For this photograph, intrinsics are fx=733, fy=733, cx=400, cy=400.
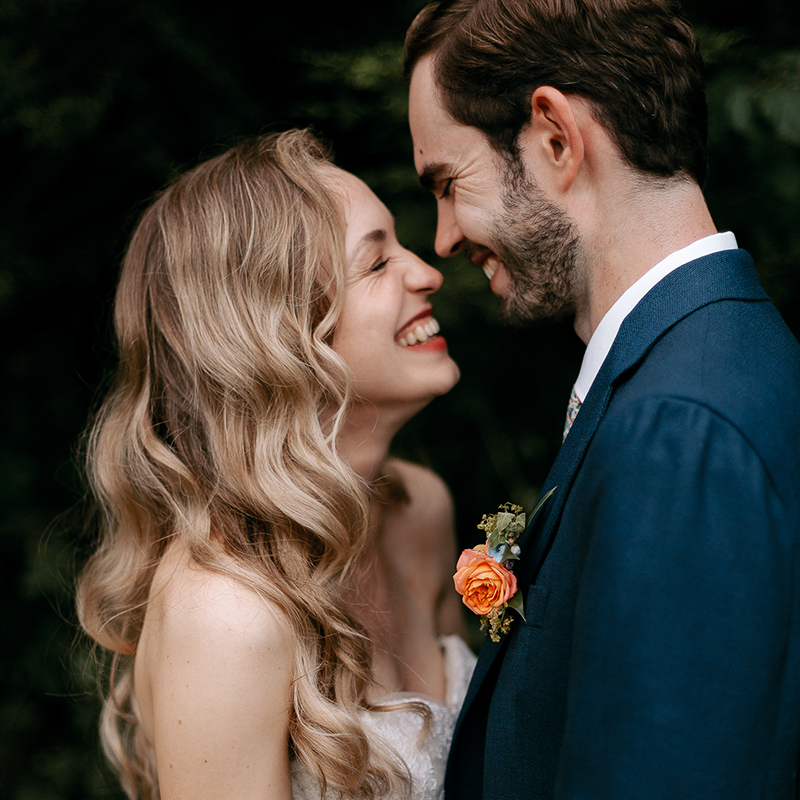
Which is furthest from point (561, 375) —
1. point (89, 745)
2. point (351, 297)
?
point (89, 745)

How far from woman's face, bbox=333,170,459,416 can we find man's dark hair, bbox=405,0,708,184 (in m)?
0.45

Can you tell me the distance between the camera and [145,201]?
2672 millimetres

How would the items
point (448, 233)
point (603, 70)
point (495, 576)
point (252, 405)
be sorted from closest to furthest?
point (495, 576) → point (603, 70) → point (252, 405) → point (448, 233)

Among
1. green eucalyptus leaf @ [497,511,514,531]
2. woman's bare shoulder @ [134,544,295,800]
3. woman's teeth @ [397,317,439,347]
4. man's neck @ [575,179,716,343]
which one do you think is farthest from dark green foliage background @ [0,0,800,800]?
green eucalyptus leaf @ [497,511,514,531]

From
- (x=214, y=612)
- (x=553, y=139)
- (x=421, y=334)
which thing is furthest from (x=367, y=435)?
(x=553, y=139)

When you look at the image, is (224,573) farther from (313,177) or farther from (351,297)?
(313,177)

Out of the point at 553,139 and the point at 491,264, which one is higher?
the point at 553,139

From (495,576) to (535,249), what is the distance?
841mm

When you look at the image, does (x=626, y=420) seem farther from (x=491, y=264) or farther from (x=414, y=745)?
(x=414, y=745)

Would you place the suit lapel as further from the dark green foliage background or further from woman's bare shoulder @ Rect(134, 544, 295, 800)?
the dark green foliage background

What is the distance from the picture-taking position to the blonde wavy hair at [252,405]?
6.43 feet

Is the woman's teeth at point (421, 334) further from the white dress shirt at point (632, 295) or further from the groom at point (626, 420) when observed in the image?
the white dress shirt at point (632, 295)

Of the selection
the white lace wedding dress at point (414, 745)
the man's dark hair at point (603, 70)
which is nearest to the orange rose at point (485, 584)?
the white lace wedding dress at point (414, 745)

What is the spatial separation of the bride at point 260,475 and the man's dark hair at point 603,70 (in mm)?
523
